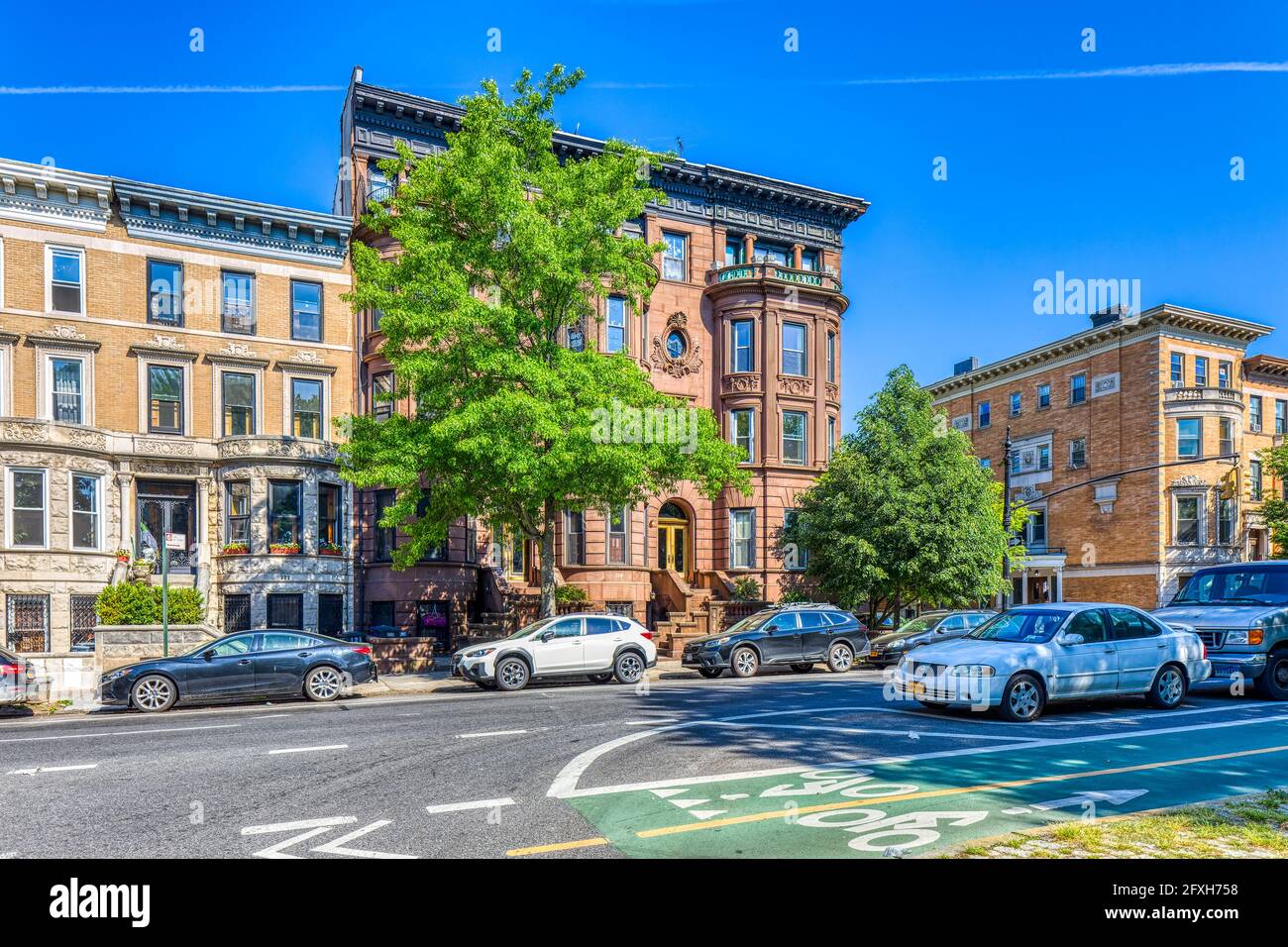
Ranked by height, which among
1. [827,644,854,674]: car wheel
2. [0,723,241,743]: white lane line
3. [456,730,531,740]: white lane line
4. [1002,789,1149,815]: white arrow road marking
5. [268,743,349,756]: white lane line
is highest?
[1002,789,1149,815]: white arrow road marking

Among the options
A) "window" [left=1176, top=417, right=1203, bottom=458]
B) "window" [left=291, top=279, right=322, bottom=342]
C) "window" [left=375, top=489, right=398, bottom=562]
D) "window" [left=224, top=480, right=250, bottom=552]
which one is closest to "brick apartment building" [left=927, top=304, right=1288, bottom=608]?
"window" [left=1176, top=417, right=1203, bottom=458]

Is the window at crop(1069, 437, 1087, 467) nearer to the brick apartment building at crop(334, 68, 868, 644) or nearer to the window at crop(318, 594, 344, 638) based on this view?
the brick apartment building at crop(334, 68, 868, 644)

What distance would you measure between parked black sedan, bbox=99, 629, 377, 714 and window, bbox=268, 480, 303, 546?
11481mm

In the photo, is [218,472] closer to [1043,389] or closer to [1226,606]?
[1226,606]

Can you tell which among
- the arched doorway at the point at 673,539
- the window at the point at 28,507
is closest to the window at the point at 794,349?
the arched doorway at the point at 673,539

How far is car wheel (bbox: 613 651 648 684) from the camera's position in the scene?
19.8m

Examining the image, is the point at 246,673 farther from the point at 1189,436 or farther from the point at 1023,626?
the point at 1189,436

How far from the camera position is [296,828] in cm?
712

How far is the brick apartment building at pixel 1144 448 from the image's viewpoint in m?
46.2

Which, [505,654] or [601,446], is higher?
[601,446]

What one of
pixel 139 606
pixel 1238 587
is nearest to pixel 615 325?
pixel 139 606

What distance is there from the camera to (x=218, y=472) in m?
28.5

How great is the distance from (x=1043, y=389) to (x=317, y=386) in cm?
4160

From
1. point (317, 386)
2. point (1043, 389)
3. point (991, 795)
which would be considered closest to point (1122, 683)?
point (991, 795)
